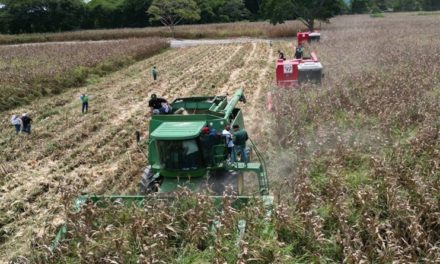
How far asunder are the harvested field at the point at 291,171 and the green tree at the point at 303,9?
2659 centimetres

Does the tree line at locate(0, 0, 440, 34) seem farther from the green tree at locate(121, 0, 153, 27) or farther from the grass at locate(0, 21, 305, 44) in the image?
the grass at locate(0, 21, 305, 44)

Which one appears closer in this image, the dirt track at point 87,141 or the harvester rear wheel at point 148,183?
the harvester rear wheel at point 148,183

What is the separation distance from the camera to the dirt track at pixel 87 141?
31.6ft

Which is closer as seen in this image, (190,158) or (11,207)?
(190,158)

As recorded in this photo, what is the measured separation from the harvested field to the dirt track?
0.05m

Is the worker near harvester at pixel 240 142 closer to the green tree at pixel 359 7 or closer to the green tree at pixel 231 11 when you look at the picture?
the green tree at pixel 231 11

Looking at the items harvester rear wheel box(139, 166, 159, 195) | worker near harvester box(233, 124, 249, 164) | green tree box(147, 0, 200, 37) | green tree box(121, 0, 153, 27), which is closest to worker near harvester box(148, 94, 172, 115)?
worker near harvester box(233, 124, 249, 164)

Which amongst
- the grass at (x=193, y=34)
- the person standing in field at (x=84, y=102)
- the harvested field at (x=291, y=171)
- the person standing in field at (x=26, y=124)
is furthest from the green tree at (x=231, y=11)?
the person standing in field at (x=26, y=124)

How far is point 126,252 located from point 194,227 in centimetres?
99

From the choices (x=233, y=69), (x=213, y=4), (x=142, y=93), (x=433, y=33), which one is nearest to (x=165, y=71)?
(x=233, y=69)

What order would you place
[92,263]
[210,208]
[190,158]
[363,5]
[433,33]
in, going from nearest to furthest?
[92,263], [210,208], [190,158], [433,33], [363,5]

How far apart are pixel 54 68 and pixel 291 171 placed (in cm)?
2095

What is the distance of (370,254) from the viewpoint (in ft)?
19.7

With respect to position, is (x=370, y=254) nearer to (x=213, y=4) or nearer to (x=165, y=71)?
(x=165, y=71)
